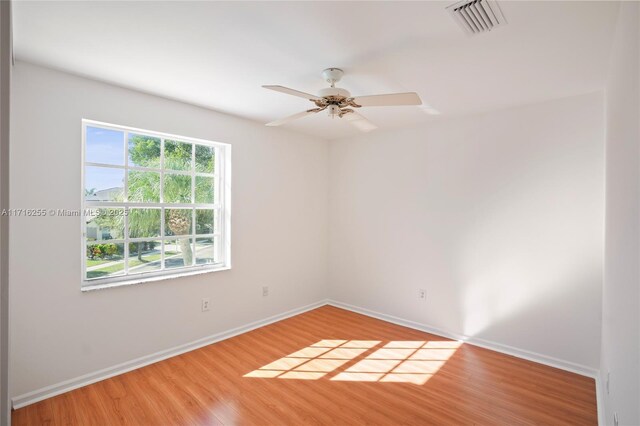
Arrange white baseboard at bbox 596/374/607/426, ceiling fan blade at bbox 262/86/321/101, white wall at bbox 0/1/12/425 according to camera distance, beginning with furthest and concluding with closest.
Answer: white baseboard at bbox 596/374/607/426, ceiling fan blade at bbox 262/86/321/101, white wall at bbox 0/1/12/425

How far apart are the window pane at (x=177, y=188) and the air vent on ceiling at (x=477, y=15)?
8.96 ft

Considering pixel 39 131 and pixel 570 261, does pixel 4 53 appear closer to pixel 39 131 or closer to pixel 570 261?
pixel 39 131

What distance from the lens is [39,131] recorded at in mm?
2357

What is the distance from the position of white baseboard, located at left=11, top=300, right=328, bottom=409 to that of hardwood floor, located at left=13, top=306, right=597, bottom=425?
65 mm

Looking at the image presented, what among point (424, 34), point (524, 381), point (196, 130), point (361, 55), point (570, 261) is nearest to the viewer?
point (424, 34)

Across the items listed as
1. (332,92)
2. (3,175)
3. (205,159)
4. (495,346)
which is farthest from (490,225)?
(3,175)

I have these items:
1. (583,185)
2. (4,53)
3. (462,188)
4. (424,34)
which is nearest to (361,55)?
(424,34)

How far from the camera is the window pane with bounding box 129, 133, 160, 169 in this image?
2967 mm

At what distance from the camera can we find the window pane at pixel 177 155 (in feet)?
10.5

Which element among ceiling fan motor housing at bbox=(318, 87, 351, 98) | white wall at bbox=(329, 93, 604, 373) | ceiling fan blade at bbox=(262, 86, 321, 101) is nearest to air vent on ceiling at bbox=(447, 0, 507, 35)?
ceiling fan motor housing at bbox=(318, 87, 351, 98)

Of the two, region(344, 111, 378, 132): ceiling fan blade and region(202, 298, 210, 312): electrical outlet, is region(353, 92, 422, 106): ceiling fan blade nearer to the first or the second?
region(344, 111, 378, 132): ceiling fan blade

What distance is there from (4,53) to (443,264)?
3686 millimetres

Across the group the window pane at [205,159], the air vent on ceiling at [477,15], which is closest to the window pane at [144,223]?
the window pane at [205,159]

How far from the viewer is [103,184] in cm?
279
